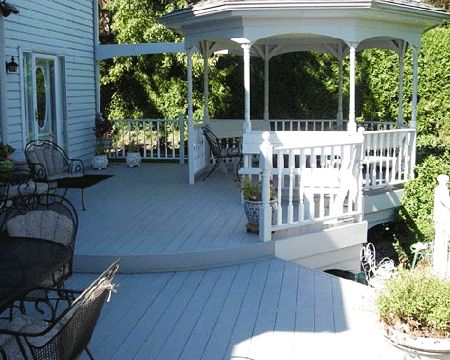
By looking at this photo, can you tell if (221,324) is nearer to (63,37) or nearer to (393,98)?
(63,37)

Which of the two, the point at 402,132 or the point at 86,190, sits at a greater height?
the point at 402,132

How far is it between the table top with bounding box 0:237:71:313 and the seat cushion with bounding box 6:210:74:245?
0.60ft

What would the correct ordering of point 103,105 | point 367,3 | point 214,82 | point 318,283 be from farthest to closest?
point 103,105 < point 214,82 < point 367,3 < point 318,283

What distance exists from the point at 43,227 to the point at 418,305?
2.44 meters

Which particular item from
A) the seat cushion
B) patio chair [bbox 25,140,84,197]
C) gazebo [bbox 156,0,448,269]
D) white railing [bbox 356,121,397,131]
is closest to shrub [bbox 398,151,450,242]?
gazebo [bbox 156,0,448,269]

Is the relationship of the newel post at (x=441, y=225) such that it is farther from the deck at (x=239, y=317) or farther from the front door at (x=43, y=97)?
the front door at (x=43, y=97)

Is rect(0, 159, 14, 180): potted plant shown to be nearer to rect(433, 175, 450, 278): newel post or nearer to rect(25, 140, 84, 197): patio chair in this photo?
rect(25, 140, 84, 197): patio chair

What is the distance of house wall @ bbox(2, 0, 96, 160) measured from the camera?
8.66 m

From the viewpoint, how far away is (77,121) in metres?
11.0

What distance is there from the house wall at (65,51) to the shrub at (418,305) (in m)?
6.37

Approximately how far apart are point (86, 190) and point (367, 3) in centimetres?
469

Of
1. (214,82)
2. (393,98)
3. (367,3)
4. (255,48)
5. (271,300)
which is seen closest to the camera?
(271,300)

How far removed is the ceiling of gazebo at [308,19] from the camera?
303 inches

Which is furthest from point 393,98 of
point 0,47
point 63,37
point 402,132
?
point 0,47
